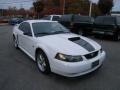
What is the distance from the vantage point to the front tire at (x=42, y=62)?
4.45 m

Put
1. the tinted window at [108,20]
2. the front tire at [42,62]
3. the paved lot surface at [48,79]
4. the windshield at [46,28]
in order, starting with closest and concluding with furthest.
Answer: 1. the paved lot surface at [48,79]
2. the front tire at [42,62]
3. the windshield at [46,28]
4. the tinted window at [108,20]

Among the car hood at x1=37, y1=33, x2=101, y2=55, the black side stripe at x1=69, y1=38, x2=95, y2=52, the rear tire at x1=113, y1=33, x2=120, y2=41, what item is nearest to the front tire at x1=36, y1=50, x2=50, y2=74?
the car hood at x1=37, y1=33, x2=101, y2=55

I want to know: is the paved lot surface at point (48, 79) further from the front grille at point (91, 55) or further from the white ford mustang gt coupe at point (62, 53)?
the front grille at point (91, 55)

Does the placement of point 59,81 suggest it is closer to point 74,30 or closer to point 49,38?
point 49,38

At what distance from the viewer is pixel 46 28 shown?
18.4 ft

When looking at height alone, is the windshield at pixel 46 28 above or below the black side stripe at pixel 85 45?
above

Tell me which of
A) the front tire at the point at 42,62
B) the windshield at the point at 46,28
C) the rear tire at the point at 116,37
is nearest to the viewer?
the front tire at the point at 42,62

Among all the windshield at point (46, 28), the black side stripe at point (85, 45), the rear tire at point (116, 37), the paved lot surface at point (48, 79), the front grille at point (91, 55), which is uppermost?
the windshield at point (46, 28)

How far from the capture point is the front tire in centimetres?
445

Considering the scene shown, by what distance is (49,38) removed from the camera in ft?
16.0

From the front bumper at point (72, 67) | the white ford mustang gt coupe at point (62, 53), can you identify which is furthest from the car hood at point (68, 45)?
the front bumper at point (72, 67)

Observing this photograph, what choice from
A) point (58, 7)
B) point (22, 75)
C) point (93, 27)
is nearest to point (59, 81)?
point (22, 75)

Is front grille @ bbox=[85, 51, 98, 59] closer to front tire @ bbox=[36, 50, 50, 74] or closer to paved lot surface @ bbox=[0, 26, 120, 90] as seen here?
paved lot surface @ bbox=[0, 26, 120, 90]

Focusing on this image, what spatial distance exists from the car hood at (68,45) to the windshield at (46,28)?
41cm
